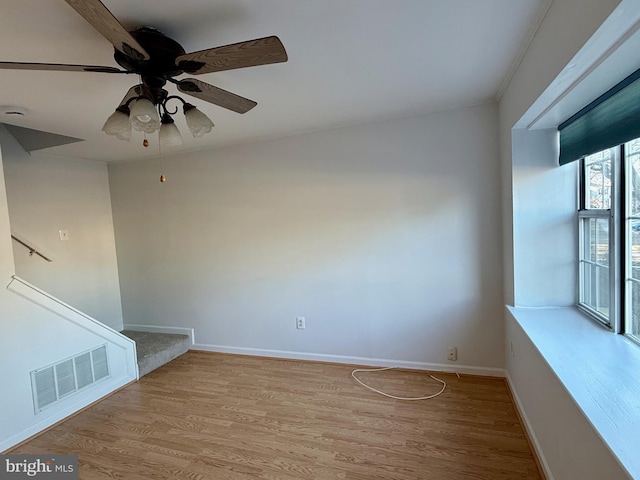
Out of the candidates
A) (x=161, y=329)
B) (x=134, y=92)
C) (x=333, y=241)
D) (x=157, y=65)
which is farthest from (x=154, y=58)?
(x=161, y=329)

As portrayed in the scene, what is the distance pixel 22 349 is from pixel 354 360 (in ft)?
8.57

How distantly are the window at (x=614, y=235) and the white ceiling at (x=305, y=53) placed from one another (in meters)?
0.80

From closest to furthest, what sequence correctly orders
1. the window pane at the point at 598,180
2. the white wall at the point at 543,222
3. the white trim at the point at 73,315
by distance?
the window pane at the point at 598,180 < the white wall at the point at 543,222 < the white trim at the point at 73,315

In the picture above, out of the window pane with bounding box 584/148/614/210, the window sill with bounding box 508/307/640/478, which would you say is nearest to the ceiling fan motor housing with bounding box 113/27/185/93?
the window sill with bounding box 508/307/640/478

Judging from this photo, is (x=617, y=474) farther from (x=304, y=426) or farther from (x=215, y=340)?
(x=215, y=340)

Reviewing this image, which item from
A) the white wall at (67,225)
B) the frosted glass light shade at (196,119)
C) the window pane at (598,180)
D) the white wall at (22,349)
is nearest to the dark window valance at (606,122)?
the window pane at (598,180)

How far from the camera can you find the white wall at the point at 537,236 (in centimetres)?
144

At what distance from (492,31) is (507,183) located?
113cm

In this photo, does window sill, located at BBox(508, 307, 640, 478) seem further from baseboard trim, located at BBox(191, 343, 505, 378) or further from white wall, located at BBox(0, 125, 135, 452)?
white wall, located at BBox(0, 125, 135, 452)

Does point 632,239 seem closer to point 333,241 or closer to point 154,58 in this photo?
point 333,241

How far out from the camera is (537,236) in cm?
211

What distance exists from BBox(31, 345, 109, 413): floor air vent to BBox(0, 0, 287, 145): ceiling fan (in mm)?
2009

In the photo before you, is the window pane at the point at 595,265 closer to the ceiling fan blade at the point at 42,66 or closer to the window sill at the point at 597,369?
the window sill at the point at 597,369

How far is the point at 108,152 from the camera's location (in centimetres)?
340
